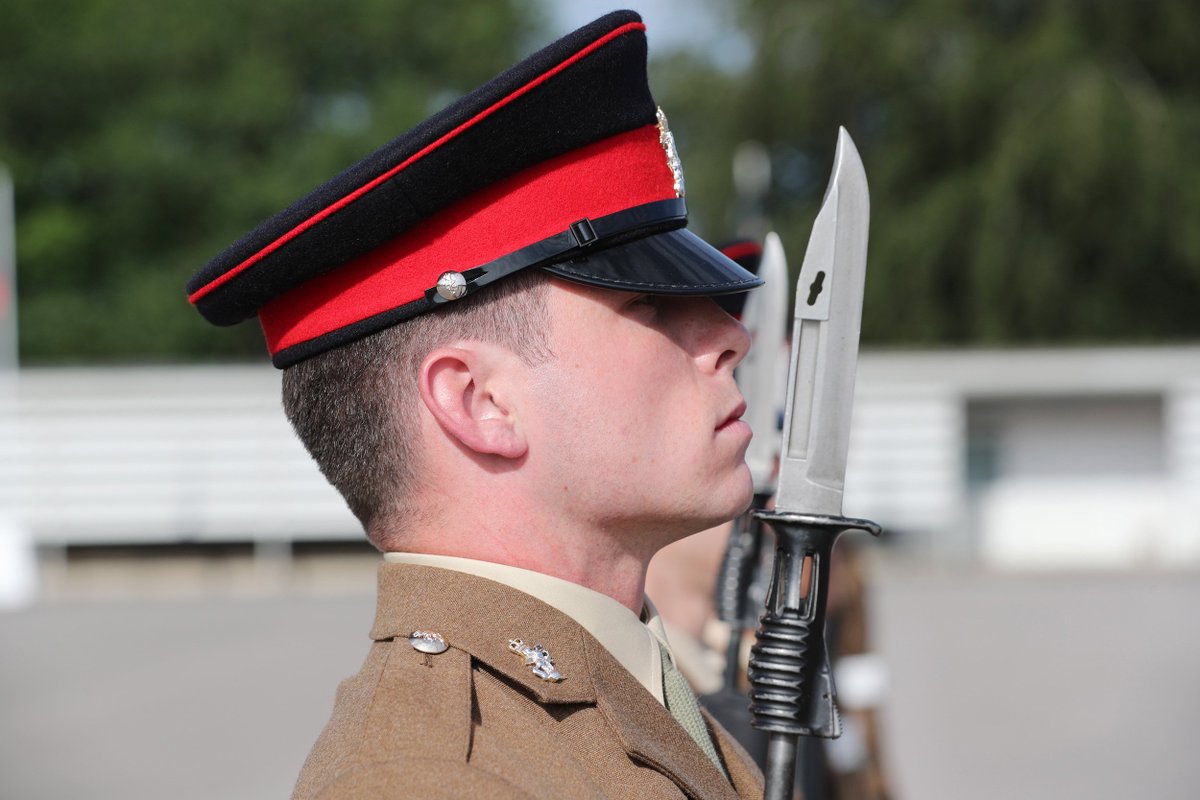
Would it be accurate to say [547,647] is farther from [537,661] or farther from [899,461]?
[899,461]

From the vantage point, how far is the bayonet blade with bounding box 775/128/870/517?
60.7 inches

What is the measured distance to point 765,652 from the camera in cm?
158

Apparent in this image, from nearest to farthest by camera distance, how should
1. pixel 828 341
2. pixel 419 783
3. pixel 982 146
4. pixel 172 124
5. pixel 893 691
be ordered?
pixel 419 783, pixel 828 341, pixel 893 691, pixel 982 146, pixel 172 124

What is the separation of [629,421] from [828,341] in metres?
0.25

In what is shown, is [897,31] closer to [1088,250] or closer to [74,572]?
[1088,250]

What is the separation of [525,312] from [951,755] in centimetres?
713

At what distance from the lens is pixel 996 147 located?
21.8 metres

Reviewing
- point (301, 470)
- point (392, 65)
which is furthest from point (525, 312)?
point (392, 65)

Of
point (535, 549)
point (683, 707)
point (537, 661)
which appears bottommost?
point (683, 707)

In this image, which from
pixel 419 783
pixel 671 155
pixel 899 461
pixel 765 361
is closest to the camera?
pixel 419 783

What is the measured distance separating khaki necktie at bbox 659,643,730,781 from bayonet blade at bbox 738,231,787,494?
71 cm

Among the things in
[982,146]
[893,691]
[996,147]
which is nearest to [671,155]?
[893,691]

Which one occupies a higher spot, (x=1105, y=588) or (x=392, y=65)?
(x=392, y=65)

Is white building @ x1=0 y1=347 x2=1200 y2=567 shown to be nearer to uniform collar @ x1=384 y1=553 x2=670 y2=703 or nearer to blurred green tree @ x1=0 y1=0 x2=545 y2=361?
blurred green tree @ x1=0 y1=0 x2=545 y2=361
